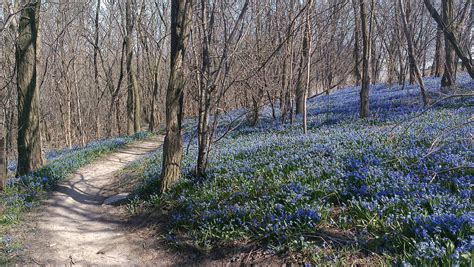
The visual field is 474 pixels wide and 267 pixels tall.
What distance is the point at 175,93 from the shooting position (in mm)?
7156

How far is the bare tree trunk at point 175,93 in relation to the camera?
6938 mm

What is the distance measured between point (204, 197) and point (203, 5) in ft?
12.4

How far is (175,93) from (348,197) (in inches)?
165

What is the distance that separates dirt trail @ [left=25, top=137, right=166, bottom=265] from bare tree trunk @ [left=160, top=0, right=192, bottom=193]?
137 cm

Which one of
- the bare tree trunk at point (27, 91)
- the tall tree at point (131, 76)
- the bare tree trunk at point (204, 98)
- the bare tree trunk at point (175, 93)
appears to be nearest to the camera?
the bare tree trunk at point (204, 98)

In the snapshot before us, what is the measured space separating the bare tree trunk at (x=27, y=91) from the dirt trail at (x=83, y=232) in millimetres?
1634

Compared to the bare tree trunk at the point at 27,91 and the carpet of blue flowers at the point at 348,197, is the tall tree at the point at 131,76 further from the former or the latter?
the carpet of blue flowers at the point at 348,197

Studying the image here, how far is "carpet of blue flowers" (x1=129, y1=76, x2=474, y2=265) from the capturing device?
351 centimetres

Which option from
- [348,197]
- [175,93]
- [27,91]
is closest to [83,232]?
[175,93]

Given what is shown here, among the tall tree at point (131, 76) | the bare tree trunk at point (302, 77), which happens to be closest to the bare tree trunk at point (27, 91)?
the bare tree trunk at point (302, 77)

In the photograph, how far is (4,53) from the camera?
16.8 m

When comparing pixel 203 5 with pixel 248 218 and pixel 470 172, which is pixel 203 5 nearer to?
pixel 248 218

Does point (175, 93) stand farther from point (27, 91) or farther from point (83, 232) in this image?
point (27, 91)

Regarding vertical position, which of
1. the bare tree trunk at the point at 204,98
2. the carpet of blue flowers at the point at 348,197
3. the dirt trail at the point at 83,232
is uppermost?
the bare tree trunk at the point at 204,98
